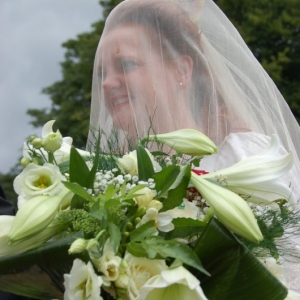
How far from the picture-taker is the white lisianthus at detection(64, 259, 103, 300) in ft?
4.13

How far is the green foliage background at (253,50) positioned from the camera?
10352mm

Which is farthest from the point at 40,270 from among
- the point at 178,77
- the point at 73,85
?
the point at 73,85

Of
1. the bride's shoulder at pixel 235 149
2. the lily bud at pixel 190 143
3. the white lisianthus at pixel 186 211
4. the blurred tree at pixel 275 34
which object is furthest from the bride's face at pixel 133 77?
the blurred tree at pixel 275 34

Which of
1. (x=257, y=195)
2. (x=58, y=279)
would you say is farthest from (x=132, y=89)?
(x=58, y=279)

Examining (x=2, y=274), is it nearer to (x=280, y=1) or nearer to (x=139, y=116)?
(x=139, y=116)

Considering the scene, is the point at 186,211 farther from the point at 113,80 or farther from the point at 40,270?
the point at 113,80

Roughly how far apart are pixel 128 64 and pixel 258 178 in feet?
2.17

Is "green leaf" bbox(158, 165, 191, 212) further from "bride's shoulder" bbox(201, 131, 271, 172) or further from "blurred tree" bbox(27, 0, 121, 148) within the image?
"blurred tree" bbox(27, 0, 121, 148)

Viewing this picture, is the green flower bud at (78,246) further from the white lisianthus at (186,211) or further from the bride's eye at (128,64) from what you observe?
the bride's eye at (128,64)

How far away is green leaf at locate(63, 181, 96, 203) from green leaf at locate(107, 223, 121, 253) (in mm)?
62

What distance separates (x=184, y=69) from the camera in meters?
2.11

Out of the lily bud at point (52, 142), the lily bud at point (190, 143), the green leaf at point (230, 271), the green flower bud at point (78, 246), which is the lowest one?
the green leaf at point (230, 271)

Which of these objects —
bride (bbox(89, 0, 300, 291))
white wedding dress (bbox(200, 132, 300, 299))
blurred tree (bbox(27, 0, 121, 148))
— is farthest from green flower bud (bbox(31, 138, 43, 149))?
blurred tree (bbox(27, 0, 121, 148))

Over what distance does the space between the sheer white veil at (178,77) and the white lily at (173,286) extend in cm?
68
